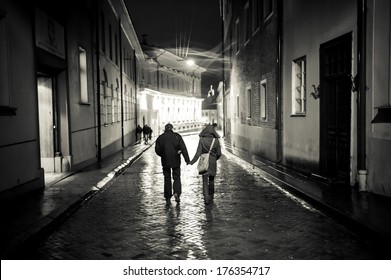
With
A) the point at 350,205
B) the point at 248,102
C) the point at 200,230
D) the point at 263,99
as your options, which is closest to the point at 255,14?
the point at 263,99

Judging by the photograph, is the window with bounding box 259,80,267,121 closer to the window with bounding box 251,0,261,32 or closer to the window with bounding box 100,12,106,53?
→ the window with bounding box 251,0,261,32

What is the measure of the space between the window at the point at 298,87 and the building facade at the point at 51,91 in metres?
6.84

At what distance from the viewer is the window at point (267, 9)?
17.4m

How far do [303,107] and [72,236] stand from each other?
29.6ft

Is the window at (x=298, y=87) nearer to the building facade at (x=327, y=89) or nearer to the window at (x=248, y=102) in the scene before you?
the building facade at (x=327, y=89)

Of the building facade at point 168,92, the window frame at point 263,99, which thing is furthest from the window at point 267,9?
the building facade at point 168,92

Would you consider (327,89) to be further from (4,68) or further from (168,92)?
(168,92)

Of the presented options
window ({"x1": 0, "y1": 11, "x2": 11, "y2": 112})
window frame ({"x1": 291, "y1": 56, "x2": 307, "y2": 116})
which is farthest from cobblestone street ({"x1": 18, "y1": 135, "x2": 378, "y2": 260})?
→ window frame ({"x1": 291, "y1": 56, "x2": 307, "y2": 116})

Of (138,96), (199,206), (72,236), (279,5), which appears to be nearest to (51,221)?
(72,236)

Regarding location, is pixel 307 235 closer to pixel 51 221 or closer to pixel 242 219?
pixel 242 219

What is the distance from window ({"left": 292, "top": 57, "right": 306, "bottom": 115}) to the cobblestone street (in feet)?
13.1

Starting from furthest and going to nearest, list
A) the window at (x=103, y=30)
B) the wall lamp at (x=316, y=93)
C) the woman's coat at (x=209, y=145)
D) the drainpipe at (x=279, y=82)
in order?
the window at (x=103, y=30) → the drainpipe at (x=279, y=82) → the wall lamp at (x=316, y=93) → the woman's coat at (x=209, y=145)

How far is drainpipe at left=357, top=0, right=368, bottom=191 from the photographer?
30.9ft

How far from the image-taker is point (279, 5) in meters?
15.4
